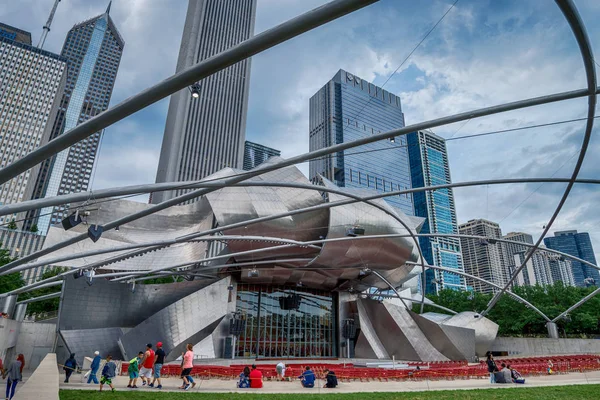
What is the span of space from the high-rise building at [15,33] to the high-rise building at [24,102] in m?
24.2

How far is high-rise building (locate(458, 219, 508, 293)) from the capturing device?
5012 inches

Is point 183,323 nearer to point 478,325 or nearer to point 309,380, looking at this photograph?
point 309,380

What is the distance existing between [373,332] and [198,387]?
29899 mm

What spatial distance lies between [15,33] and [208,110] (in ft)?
329

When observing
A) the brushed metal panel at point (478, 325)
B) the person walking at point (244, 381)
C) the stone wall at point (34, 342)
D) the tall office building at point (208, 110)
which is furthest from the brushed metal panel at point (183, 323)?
the tall office building at point (208, 110)

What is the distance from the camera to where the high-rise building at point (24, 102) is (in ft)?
378

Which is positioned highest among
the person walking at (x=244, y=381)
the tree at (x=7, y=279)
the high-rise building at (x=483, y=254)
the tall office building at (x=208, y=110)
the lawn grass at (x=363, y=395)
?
the tall office building at (x=208, y=110)

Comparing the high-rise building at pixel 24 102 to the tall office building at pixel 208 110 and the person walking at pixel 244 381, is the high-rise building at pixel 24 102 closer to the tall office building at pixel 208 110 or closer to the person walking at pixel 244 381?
the tall office building at pixel 208 110

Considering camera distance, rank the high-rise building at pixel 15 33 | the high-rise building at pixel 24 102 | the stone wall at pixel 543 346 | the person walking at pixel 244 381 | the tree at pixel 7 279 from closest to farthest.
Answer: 1. the person walking at pixel 244 381
2. the stone wall at pixel 543 346
3. the tree at pixel 7 279
4. the high-rise building at pixel 24 102
5. the high-rise building at pixel 15 33

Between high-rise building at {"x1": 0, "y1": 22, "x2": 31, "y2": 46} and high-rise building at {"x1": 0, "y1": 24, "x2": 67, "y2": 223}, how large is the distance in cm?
2417

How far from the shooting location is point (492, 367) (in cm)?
1703

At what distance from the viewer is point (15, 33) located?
505 feet

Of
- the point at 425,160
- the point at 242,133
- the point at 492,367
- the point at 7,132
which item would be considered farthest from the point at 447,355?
the point at 7,132

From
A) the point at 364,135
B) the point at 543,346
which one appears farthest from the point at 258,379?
the point at 364,135
